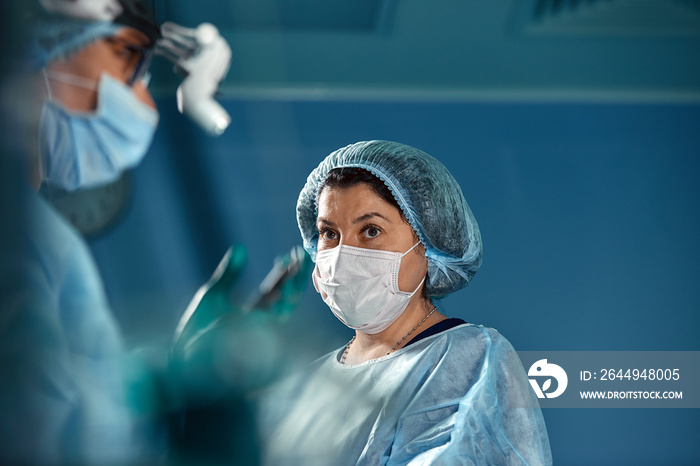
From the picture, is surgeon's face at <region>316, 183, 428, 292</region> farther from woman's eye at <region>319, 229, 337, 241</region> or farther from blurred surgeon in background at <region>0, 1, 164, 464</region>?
blurred surgeon in background at <region>0, 1, 164, 464</region>

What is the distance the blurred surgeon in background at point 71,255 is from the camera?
1.28 metres

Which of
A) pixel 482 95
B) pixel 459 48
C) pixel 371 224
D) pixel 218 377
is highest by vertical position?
pixel 459 48

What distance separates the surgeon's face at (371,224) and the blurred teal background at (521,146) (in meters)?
0.43

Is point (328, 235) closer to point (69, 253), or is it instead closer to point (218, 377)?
point (218, 377)

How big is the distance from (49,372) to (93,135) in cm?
Result: 52

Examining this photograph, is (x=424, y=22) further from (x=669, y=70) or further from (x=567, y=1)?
(x=669, y=70)

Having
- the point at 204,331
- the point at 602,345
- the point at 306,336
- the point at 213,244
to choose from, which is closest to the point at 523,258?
the point at 602,345

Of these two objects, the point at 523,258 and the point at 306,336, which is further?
the point at 523,258

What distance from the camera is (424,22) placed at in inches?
64.7

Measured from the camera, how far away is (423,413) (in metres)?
1.07

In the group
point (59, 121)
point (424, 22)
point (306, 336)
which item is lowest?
point (306, 336)

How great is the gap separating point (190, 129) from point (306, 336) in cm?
58

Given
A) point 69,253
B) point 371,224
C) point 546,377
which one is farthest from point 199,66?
point 546,377

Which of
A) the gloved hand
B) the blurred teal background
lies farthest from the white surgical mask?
the blurred teal background
